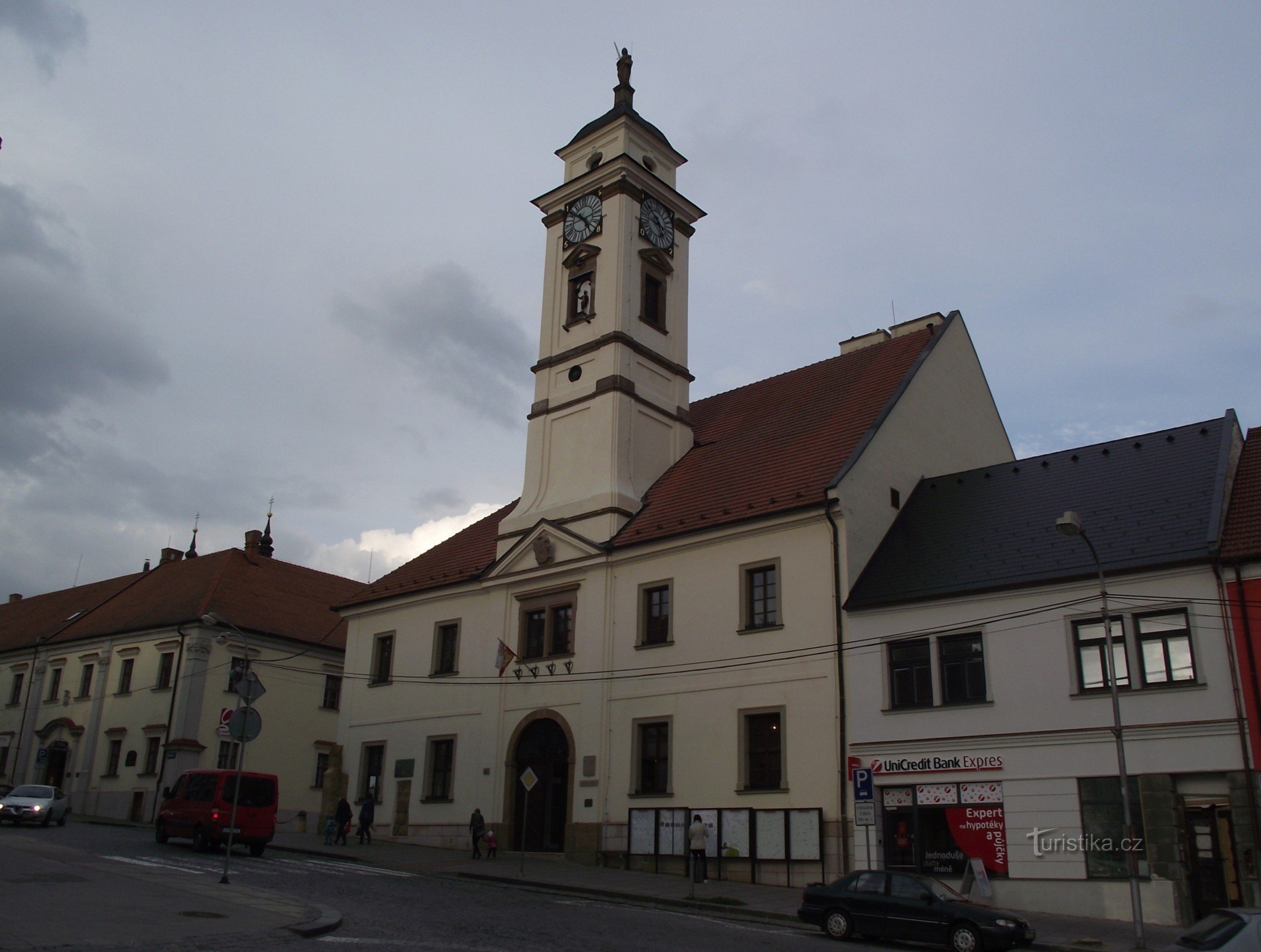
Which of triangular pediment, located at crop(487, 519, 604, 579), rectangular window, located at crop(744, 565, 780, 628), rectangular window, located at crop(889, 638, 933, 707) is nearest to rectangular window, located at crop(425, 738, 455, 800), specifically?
triangular pediment, located at crop(487, 519, 604, 579)

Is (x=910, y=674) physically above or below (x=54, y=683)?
below

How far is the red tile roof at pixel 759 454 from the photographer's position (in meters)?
28.7

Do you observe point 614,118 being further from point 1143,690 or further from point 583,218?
point 1143,690

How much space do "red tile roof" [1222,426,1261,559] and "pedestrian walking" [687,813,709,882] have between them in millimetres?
12029

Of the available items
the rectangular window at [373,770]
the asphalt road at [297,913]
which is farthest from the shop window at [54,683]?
the asphalt road at [297,913]

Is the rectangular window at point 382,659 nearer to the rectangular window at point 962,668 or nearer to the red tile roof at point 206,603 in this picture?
the red tile roof at point 206,603

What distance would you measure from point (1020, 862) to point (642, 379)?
18653mm

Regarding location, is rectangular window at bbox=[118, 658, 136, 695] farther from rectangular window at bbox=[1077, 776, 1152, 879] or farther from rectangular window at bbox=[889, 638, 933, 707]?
rectangular window at bbox=[1077, 776, 1152, 879]

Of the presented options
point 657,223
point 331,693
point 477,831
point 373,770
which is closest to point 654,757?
point 477,831

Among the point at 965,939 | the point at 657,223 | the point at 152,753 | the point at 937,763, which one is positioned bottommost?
the point at 965,939

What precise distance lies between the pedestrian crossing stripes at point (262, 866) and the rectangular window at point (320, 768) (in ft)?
73.0

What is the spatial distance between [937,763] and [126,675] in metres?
37.2

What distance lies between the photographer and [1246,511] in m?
21.9

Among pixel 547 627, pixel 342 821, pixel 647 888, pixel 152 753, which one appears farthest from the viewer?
pixel 152 753
